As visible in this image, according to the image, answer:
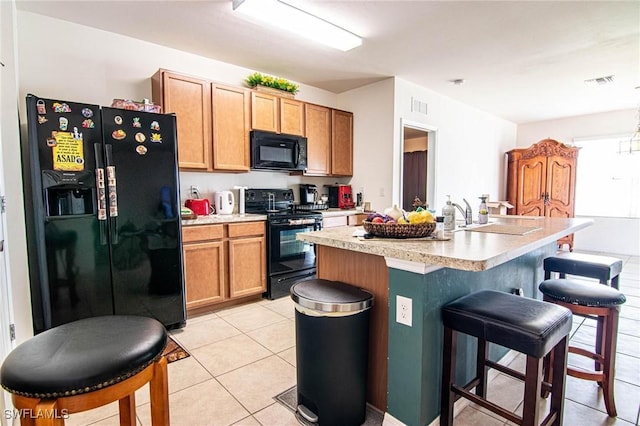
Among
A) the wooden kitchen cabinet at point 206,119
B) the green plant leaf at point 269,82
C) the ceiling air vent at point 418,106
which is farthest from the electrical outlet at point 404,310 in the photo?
the ceiling air vent at point 418,106

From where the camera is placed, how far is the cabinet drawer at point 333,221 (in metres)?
3.98

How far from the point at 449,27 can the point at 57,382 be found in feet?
11.5

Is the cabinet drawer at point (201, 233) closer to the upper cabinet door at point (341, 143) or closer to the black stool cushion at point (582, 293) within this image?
the upper cabinet door at point (341, 143)

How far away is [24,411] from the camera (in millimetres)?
912

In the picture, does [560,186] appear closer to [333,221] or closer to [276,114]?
[333,221]

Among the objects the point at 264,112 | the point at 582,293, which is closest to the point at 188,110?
the point at 264,112

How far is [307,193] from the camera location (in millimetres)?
4402

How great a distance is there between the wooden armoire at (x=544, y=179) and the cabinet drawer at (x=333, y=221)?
4.38m

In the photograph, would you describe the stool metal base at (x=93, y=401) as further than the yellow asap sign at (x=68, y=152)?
No

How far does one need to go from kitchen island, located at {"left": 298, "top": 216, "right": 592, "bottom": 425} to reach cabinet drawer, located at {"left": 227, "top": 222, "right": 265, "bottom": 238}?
1.55 m

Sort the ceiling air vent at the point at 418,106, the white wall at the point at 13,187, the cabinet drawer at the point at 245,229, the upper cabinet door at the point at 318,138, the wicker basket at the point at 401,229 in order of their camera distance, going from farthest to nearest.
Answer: the ceiling air vent at the point at 418,106 < the upper cabinet door at the point at 318,138 < the cabinet drawer at the point at 245,229 < the white wall at the point at 13,187 < the wicker basket at the point at 401,229

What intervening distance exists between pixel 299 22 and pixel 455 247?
2.33 metres

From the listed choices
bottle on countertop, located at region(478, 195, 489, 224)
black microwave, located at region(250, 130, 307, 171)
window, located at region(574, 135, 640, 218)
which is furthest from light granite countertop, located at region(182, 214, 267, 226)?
window, located at region(574, 135, 640, 218)

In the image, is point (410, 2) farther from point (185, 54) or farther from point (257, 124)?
point (185, 54)
